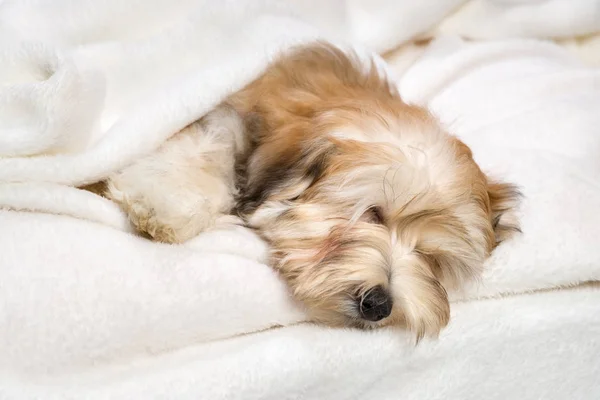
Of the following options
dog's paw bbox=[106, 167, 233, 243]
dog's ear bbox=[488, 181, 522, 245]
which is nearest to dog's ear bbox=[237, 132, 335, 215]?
dog's paw bbox=[106, 167, 233, 243]

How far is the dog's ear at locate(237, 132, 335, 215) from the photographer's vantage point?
1498 millimetres

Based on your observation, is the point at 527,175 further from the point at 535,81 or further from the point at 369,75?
the point at 535,81

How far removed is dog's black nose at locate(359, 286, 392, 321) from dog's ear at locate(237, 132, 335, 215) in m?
0.30

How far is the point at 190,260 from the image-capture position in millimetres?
1403

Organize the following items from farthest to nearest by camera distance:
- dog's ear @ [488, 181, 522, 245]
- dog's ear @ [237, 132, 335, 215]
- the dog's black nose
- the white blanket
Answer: dog's ear @ [488, 181, 522, 245] < dog's ear @ [237, 132, 335, 215] < the dog's black nose < the white blanket

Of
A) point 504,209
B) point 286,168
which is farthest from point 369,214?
point 504,209

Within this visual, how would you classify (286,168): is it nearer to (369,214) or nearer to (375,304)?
(369,214)

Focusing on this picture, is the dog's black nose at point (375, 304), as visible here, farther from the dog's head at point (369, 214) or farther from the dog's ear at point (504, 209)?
the dog's ear at point (504, 209)

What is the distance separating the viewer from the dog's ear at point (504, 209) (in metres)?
1.66

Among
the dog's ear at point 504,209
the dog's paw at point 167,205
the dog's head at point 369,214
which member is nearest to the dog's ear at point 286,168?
the dog's head at point 369,214

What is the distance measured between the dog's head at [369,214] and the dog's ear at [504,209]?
71 millimetres

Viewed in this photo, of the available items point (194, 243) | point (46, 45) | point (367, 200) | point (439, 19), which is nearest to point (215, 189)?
point (194, 243)

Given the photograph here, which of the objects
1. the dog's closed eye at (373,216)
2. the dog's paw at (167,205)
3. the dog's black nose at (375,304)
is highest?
the dog's paw at (167,205)

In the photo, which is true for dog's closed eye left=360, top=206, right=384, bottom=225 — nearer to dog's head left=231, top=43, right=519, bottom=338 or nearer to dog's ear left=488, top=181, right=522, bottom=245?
dog's head left=231, top=43, right=519, bottom=338
